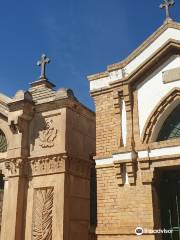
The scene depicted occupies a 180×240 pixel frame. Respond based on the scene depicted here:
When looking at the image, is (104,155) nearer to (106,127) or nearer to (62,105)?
(106,127)

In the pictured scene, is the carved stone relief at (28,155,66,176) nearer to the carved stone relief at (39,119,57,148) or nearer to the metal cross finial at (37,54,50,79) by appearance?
the carved stone relief at (39,119,57,148)

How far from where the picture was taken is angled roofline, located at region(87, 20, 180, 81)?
32.1ft

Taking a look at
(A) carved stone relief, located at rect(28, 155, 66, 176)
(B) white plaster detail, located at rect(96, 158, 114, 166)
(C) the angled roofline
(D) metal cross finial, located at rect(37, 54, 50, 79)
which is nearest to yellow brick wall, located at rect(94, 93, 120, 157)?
(B) white plaster detail, located at rect(96, 158, 114, 166)

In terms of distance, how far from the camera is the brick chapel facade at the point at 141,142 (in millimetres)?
8953

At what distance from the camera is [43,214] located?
10781 millimetres

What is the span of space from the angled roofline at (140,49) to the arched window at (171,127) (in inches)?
73.3

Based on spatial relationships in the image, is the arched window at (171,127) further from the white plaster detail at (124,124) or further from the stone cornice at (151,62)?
the stone cornice at (151,62)

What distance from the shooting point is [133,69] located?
1003 cm

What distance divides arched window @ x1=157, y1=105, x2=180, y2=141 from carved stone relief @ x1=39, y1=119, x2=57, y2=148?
3429mm

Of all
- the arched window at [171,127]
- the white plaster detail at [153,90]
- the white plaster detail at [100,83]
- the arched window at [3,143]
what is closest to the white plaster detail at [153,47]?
the white plaster detail at [153,90]

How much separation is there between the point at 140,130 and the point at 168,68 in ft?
5.72

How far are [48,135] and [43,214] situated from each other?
2351 millimetres

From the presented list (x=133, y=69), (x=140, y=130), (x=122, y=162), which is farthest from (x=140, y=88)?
(x=122, y=162)

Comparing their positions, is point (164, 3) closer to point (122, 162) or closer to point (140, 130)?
point (140, 130)
